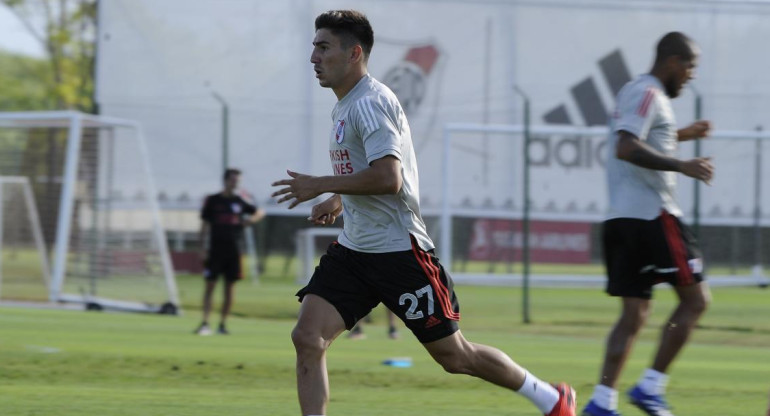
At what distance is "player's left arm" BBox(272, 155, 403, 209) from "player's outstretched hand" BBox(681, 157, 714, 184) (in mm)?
2100

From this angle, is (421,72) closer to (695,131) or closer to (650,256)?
(695,131)

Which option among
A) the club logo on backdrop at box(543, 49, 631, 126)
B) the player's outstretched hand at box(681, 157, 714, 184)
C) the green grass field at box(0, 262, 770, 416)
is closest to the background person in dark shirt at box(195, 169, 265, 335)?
the green grass field at box(0, 262, 770, 416)

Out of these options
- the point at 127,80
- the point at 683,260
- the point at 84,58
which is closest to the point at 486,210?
the point at 127,80

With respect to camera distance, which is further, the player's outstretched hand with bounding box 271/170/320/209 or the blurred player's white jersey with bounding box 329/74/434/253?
the blurred player's white jersey with bounding box 329/74/434/253

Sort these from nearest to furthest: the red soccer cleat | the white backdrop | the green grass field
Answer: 1. the red soccer cleat
2. the green grass field
3. the white backdrop

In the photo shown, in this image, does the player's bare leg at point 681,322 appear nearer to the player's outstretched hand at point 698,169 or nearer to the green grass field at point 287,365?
the player's outstretched hand at point 698,169

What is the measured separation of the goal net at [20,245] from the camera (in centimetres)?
1977

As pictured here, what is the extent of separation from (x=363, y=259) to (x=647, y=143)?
2132 millimetres

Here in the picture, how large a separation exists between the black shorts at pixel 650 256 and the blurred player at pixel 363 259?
4.74 feet

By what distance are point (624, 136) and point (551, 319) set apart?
11.2 m

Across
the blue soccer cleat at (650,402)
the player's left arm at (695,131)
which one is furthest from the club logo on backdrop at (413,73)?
the blue soccer cleat at (650,402)

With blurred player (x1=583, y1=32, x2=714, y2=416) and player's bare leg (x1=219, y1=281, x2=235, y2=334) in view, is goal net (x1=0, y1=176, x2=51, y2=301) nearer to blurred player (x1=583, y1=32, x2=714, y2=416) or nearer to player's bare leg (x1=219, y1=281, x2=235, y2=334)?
player's bare leg (x1=219, y1=281, x2=235, y2=334)

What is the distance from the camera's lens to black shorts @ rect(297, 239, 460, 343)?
6.48m

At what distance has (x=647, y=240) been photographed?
25.4 feet
